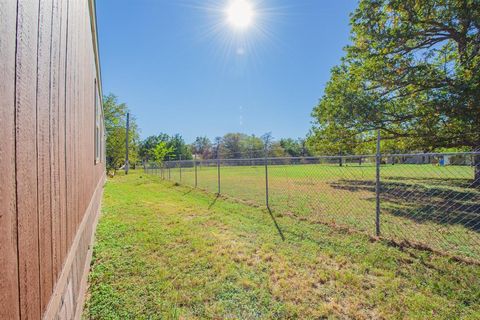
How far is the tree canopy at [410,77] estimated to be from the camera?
7.85 metres

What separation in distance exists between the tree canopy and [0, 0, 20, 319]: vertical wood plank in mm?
10221

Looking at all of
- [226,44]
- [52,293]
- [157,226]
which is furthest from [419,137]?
[52,293]

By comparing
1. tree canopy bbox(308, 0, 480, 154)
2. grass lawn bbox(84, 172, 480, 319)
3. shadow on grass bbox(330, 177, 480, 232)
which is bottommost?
grass lawn bbox(84, 172, 480, 319)

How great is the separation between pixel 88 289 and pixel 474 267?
443 centimetres

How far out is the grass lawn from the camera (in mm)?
2164

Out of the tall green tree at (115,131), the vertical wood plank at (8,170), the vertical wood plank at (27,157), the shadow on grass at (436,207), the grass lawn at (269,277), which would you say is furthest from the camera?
the tall green tree at (115,131)

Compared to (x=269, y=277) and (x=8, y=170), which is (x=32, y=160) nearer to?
(x=8, y=170)

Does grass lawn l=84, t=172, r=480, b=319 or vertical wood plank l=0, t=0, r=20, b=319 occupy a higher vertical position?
vertical wood plank l=0, t=0, r=20, b=319

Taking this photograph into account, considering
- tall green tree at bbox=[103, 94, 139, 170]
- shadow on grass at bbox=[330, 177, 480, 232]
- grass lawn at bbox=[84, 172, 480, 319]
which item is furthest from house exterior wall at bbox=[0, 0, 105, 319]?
tall green tree at bbox=[103, 94, 139, 170]

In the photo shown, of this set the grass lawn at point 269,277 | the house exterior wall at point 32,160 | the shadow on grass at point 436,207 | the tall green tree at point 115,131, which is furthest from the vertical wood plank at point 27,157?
the tall green tree at point 115,131

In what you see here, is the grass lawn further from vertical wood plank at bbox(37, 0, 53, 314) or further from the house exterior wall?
vertical wood plank at bbox(37, 0, 53, 314)

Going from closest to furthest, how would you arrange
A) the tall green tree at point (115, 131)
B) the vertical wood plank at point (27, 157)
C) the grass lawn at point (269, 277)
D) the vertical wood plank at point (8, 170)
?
the vertical wood plank at point (8, 170) → the vertical wood plank at point (27, 157) → the grass lawn at point (269, 277) → the tall green tree at point (115, 131)

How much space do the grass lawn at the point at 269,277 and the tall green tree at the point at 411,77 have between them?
7186 millimetres

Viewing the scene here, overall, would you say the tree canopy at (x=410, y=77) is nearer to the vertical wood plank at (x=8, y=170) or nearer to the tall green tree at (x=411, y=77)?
the tall green tree at (x=411, y=77)
